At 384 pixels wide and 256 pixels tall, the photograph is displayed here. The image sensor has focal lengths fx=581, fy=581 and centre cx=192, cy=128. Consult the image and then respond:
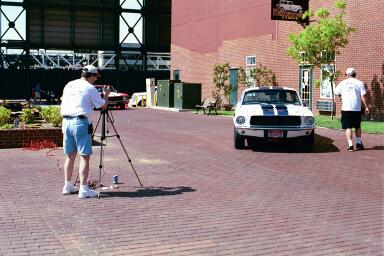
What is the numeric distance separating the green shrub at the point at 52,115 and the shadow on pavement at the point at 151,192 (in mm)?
6789

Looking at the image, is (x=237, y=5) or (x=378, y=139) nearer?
(x=378, y=139)

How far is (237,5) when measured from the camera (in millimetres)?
34906

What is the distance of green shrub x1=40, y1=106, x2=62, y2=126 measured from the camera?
15359 mm

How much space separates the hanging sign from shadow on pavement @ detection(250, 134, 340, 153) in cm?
1108

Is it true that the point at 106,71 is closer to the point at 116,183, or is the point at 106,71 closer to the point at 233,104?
the point at 233,104

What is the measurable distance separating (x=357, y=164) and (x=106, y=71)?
40824 mm

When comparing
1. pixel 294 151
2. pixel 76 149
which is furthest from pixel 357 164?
pixel 76 149

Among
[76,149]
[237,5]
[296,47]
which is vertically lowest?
[76,149]

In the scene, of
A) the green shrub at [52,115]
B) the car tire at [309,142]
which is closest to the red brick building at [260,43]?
the car tire at [309,142]

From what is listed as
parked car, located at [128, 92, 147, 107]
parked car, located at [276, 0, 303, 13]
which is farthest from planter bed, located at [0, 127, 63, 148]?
parked car, located at [128, 92, 147, 107]

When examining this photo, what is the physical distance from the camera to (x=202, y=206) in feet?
26.2

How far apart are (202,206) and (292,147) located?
25.5 ft

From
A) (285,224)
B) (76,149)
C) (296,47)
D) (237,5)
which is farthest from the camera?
(237,5)

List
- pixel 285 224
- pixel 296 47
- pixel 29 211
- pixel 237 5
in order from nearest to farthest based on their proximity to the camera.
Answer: pixel 285 224
pixel 29 211
pixel 296 47
pixel 237 5
